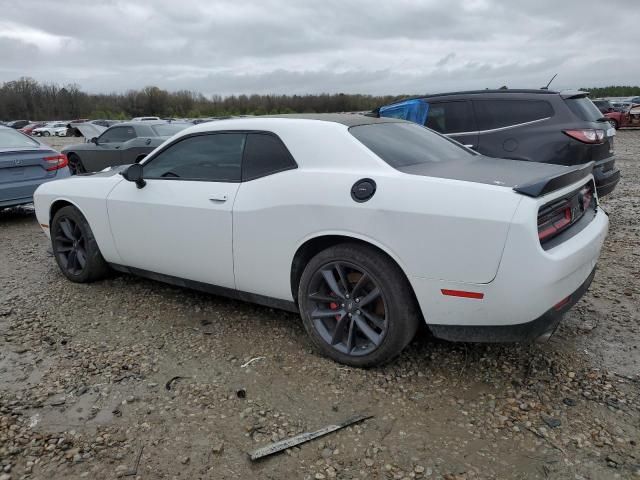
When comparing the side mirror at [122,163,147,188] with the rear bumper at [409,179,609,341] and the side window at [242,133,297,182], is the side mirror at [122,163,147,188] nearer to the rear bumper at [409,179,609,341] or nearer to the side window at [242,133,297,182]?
the side window at [242,133,297,182]

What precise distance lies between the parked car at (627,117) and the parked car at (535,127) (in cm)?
2456

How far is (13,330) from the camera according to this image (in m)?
3.83

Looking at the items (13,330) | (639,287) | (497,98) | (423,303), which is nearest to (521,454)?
(423,303)

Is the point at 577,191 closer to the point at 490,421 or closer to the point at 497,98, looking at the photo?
the point at 490,421

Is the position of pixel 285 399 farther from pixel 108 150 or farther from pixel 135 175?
pixel 108 150

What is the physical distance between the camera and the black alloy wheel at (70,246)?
4.69 meters

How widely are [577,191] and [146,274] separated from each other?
320cm

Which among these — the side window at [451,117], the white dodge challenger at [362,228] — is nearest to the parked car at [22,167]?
the white dodge challenger at [362,228]

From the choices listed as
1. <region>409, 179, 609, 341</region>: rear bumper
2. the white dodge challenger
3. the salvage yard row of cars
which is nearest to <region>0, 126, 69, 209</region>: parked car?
the salvage yard row of cars

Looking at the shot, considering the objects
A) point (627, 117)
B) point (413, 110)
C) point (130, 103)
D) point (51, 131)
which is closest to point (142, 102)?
point (130, 103)

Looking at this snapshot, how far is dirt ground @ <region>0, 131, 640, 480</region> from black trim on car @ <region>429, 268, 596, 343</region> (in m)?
0.36

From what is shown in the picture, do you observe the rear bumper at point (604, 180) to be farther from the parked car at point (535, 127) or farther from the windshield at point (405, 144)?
the windshield at point (405, 144)

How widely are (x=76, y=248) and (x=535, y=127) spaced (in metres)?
5.04

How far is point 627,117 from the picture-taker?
2722cm
